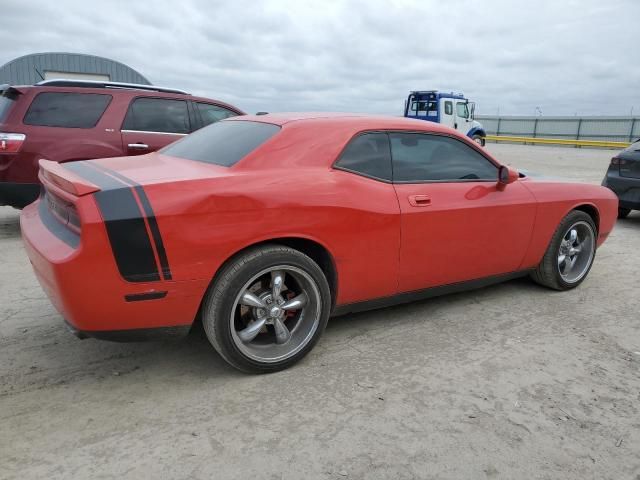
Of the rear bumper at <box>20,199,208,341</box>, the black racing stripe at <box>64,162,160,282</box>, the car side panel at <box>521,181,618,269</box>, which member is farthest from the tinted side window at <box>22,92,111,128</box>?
the car side panel at <box>521,181,618,269</box>

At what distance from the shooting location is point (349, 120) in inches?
129

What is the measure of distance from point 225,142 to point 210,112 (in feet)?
13.1

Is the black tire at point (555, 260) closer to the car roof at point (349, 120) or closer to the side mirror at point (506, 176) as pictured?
the side mirror at point (506, 176)

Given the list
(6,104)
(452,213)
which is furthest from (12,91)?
(452,213)

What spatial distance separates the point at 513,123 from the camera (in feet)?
129

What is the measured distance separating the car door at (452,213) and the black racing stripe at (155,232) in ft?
4.83

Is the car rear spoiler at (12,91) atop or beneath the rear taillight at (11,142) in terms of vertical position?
atop

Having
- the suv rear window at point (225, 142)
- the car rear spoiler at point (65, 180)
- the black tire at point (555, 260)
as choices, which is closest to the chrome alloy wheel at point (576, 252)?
the black tire at point (555, 260)

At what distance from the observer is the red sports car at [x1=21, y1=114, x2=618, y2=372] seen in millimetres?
2346

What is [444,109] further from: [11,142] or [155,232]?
[155,232]

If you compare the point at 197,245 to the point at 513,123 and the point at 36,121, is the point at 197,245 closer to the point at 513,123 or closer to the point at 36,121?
the point at 36,121

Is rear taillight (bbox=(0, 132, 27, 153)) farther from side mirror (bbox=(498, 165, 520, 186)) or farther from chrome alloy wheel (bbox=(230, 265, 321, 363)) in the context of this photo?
side mirror (bbox=(498, 165, 520, 186))

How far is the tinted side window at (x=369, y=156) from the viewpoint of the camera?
3096 millimetres

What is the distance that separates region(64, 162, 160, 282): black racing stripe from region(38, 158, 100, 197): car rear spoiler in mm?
56
